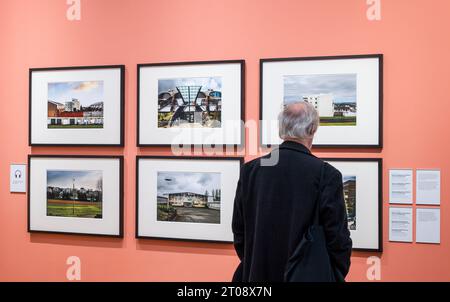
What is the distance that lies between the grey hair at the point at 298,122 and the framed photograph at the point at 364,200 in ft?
1.86

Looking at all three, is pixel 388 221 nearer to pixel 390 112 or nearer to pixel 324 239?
pixel 390 112

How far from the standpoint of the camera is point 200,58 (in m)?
2.15

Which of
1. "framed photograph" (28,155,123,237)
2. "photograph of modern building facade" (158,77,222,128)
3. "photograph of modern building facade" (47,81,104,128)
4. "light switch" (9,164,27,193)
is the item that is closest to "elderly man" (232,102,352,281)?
"photograph of modern building facade" (158,77,222,128)

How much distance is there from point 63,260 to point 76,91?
86 centimetres

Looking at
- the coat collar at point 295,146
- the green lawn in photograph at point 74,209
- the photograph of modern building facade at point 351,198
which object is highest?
the coat collar at point 295,146

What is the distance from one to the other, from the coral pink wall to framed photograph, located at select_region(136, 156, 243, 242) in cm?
6

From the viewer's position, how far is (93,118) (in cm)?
226

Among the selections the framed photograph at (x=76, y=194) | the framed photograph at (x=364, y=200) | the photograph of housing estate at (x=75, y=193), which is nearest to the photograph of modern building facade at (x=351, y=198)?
the framed photograph at (x=364, y=200)

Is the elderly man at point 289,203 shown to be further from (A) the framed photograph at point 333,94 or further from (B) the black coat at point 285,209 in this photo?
(A) the framed photograph at point 333,94

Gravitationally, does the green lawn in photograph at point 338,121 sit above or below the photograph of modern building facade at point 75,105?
below

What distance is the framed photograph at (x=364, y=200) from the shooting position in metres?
1.94

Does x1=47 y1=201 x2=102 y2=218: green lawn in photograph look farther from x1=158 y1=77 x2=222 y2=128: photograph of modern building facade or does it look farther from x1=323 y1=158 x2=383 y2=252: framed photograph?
x1=323 y1=158 x2=383 y2=252: framed photograph

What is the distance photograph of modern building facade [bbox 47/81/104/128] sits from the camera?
2262mm

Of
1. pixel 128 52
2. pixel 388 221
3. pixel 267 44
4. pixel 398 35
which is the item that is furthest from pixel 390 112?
pixel 128 52
